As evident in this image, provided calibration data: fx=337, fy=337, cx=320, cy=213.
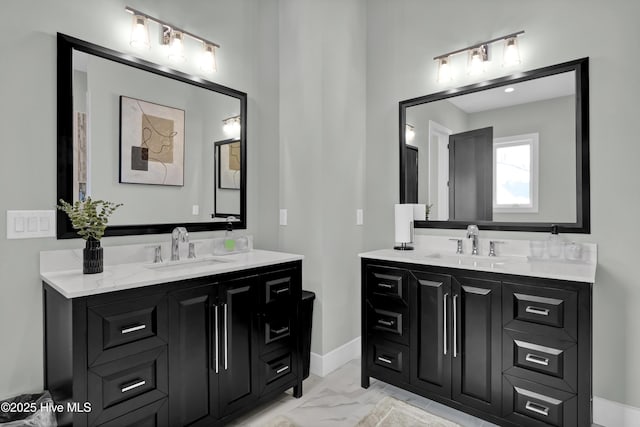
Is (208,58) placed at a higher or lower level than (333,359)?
higher

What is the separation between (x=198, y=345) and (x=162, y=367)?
0.19 metres

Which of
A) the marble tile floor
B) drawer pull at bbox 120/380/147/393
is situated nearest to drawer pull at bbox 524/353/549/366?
the marble tile floor

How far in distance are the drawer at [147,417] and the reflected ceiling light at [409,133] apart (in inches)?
95.6

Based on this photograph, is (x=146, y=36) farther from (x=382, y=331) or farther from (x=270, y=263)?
(x=382, y=331)

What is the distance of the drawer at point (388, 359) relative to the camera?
219cm

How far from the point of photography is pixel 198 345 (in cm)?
170

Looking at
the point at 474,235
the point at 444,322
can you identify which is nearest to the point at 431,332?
the point at 444,322

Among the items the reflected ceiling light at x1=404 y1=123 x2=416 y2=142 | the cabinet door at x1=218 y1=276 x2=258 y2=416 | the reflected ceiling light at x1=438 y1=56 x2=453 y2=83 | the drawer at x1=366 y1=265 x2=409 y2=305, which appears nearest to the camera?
the cabinet door at x1=218 y1=276 x2=258 y2=416

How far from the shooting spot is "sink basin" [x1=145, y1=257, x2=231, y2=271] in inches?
76.6

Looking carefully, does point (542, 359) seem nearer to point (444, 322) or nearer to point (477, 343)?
point (477, 343)

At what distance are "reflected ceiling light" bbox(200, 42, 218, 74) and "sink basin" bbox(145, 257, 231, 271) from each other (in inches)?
53.2

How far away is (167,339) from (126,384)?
229 mm

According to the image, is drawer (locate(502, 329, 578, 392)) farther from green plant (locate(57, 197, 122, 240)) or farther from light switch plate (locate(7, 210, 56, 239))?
light switch plate (locate(7, 210, 56, 239))

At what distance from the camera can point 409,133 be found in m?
2.80
